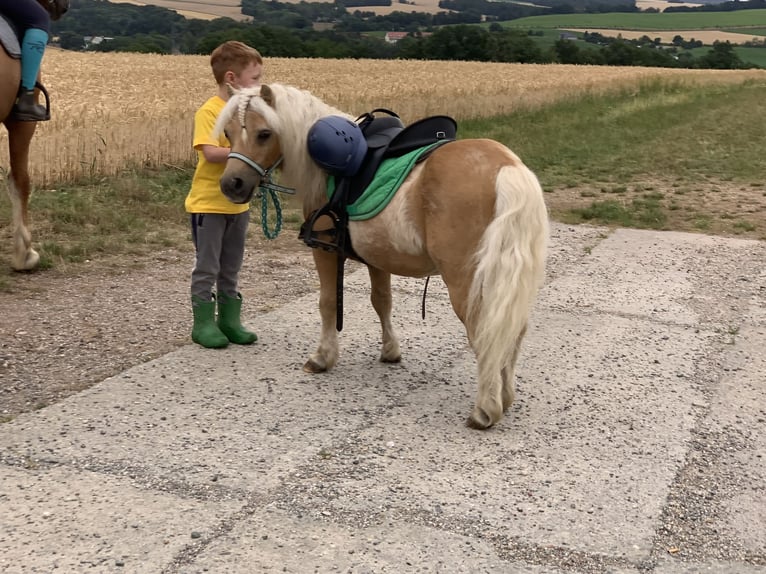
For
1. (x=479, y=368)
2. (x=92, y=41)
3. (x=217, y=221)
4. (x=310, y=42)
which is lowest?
(x=479, y=368)

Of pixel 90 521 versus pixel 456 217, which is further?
pixel 456 217

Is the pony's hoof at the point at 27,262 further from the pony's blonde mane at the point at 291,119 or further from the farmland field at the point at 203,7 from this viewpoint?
the farmland field at the point at 203,7

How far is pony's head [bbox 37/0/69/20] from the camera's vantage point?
6242 millimetres

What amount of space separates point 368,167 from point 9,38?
9.96ft

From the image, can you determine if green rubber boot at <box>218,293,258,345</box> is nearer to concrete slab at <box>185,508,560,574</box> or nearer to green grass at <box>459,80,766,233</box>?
concrete slab at <box>185,508,560,574</box>

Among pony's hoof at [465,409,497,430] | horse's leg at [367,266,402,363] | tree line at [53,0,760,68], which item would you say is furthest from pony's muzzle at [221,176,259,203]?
tree line at [53,0,760,68]

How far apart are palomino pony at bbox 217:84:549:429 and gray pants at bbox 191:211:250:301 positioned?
68cm

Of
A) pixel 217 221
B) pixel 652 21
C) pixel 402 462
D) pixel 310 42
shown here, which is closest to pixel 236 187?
pixel 217 221

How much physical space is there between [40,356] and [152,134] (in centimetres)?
721

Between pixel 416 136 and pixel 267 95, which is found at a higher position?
pixel 267 95

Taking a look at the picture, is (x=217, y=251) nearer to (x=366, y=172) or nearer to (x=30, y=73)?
(x=366, y=172)

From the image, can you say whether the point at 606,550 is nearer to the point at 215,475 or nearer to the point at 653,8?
the point at 215,475

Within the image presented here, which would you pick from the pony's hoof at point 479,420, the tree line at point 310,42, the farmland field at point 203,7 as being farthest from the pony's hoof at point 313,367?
the farmland field at point 203,7

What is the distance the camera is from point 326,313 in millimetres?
4754
